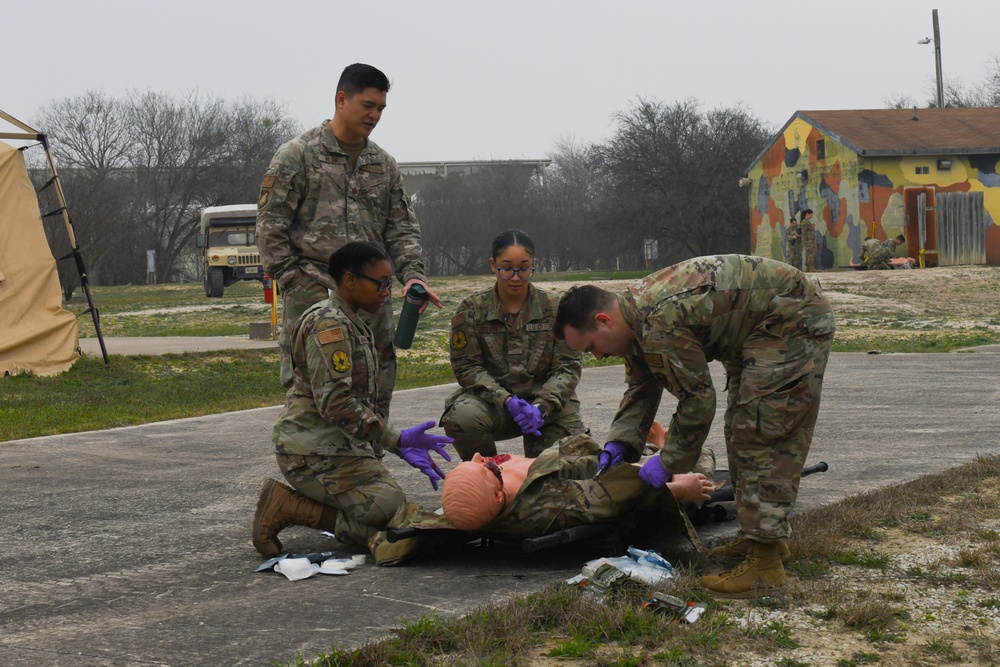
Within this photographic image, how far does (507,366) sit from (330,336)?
1.53m

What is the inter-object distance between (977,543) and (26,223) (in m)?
11.4

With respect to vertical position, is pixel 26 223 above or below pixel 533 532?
above

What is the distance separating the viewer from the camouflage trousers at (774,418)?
4223mm

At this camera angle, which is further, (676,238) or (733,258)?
(676,238)

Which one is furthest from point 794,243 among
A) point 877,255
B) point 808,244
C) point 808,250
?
point 877,255

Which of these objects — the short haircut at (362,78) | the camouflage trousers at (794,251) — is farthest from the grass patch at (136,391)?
the camouflage trousers at (794,251)

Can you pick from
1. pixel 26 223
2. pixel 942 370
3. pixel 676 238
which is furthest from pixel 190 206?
pixel 942 370

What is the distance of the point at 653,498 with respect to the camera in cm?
453

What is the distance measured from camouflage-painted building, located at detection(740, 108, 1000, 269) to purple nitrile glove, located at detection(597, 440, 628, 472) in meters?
29.7

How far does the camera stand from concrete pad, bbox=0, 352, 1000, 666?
3814 millimetres

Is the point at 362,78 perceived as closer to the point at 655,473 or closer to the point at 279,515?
the point at 279,515

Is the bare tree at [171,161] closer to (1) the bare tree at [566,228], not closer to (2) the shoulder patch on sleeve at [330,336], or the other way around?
(1) the bare tree at [566,228]

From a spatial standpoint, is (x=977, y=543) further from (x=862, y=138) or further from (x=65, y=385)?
(x=862, y=138)

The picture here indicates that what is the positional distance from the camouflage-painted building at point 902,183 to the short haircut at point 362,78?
2882 centimetres
